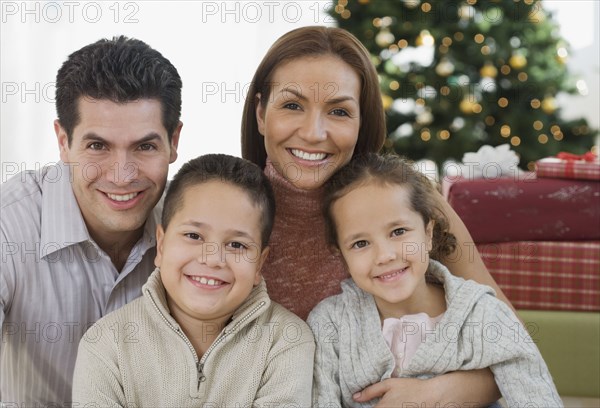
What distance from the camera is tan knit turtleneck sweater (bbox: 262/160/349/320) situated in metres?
2.01

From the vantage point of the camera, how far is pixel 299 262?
2.02 meters

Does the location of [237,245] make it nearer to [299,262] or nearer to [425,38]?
[299,262]

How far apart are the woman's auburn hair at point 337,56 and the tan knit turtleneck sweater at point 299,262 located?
0.71 ft

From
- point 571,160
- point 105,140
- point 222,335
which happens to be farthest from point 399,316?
point 571,160

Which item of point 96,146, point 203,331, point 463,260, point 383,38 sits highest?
point 383,38

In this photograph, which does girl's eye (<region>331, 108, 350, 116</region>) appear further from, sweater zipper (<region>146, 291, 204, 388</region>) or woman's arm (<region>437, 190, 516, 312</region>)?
sweater zipper (<region>146, 291, 204, 388</region>)

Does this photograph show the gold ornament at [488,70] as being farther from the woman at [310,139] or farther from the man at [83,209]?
the man at [83,209]

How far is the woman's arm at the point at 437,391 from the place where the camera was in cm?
166

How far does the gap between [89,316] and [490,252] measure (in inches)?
60.3

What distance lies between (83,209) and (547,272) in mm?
1703

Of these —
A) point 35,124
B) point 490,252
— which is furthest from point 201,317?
point 35,124

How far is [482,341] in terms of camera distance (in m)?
1.68

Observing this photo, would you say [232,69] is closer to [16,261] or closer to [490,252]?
[490,252]

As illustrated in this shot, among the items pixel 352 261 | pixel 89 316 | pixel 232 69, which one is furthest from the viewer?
pixel 232 69
